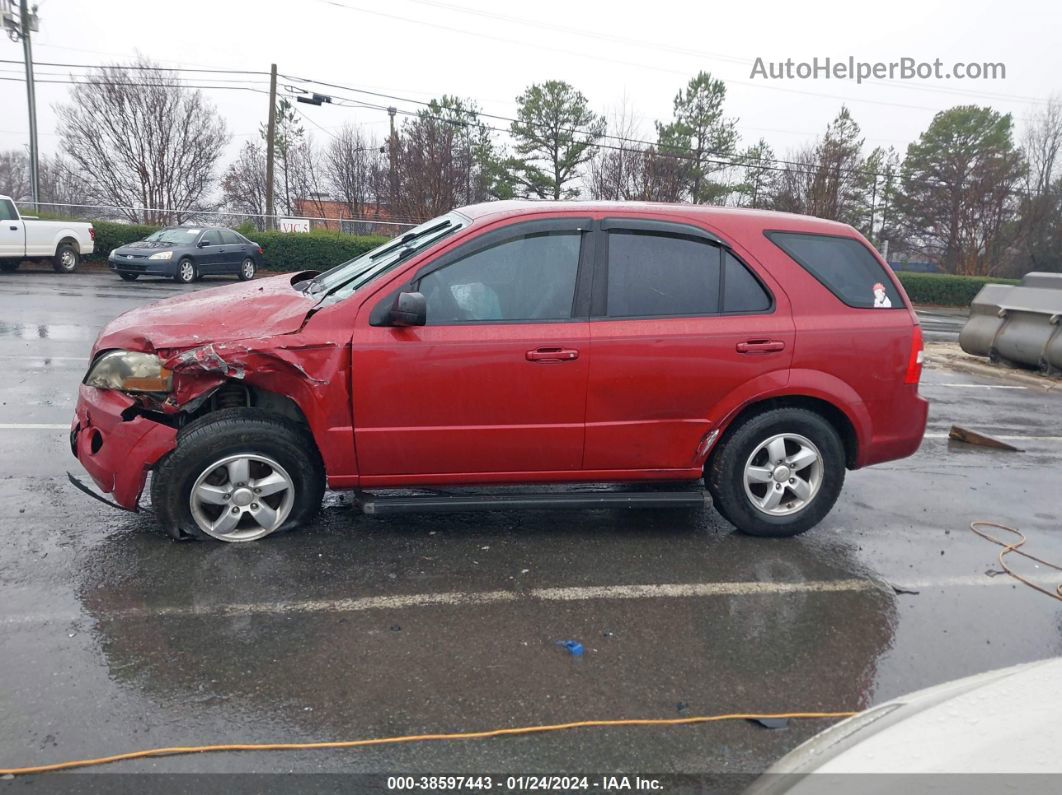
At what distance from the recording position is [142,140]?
3472cm

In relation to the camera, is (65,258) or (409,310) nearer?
(409,310)

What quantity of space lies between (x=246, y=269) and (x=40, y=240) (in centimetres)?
505

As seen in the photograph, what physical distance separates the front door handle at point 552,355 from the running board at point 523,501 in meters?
0.80

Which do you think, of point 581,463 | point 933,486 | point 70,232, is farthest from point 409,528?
point 70,232

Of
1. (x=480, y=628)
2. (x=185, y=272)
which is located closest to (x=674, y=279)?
(x=480, y=628)

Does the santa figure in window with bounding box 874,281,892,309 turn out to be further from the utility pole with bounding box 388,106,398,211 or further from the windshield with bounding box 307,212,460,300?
the utility pole with bounding box 388,106,398,211

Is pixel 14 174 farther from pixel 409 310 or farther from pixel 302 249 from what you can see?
pixel 409 310

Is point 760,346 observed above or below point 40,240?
below

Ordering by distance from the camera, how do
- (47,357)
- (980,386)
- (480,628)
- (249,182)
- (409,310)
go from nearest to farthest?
(480,628)
(409,310)
(47,357)
(980,386)
(249,182)

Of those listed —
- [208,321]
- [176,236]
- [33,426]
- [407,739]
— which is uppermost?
[176,236]

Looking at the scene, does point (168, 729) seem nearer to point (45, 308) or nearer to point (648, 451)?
point (648, 451)

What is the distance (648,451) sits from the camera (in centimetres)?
459

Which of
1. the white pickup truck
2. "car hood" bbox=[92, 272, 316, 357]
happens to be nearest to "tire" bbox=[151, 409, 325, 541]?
"car hood" bbox=[92, 272, 316, 357]

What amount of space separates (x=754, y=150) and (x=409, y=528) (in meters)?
37.3
